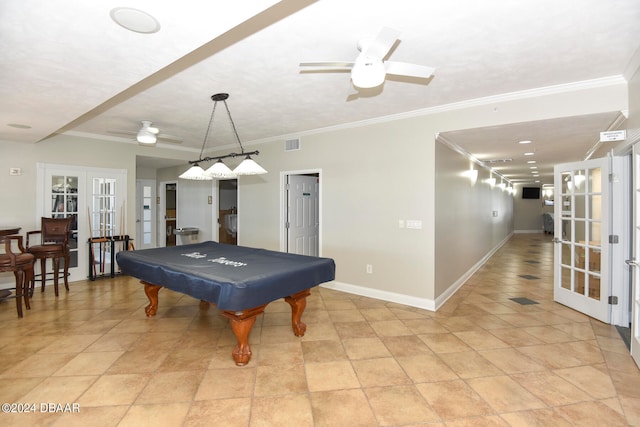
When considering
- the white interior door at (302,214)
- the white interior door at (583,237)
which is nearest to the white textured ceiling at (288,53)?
the white interior door at (583,237)

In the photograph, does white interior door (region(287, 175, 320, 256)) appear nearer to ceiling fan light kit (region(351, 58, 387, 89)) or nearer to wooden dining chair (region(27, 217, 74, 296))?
wooden dining chair (region(27, 217, 74, 296))

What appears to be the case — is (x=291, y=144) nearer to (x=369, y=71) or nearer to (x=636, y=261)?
(x=369, y=71)

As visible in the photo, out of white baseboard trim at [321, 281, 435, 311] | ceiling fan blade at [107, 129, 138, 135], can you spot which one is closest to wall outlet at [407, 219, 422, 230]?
white baseboard trim at [321, 281, 435, 311]

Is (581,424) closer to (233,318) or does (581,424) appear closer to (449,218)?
(233,318)

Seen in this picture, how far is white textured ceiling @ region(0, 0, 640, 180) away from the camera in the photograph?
5.93 ft

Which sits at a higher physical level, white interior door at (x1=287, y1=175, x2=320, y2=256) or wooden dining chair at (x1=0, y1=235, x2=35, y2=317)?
white interior door at (x1=287, y1=175, x2=320, y2=256)

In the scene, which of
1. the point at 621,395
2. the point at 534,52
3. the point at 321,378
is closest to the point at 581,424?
the point at 621,395

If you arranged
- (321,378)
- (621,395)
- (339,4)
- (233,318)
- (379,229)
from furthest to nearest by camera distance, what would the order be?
(379,229)
(233,318)
(321,378)
(621,395)
(339,4)

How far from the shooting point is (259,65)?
8.98 ft

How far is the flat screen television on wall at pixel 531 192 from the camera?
13719mm

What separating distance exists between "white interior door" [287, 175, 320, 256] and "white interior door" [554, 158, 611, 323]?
12.8 ft

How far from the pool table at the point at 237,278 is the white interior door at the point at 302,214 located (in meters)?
1.91

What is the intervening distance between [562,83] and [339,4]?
2609mm

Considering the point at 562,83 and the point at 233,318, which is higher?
the point at 562,83
